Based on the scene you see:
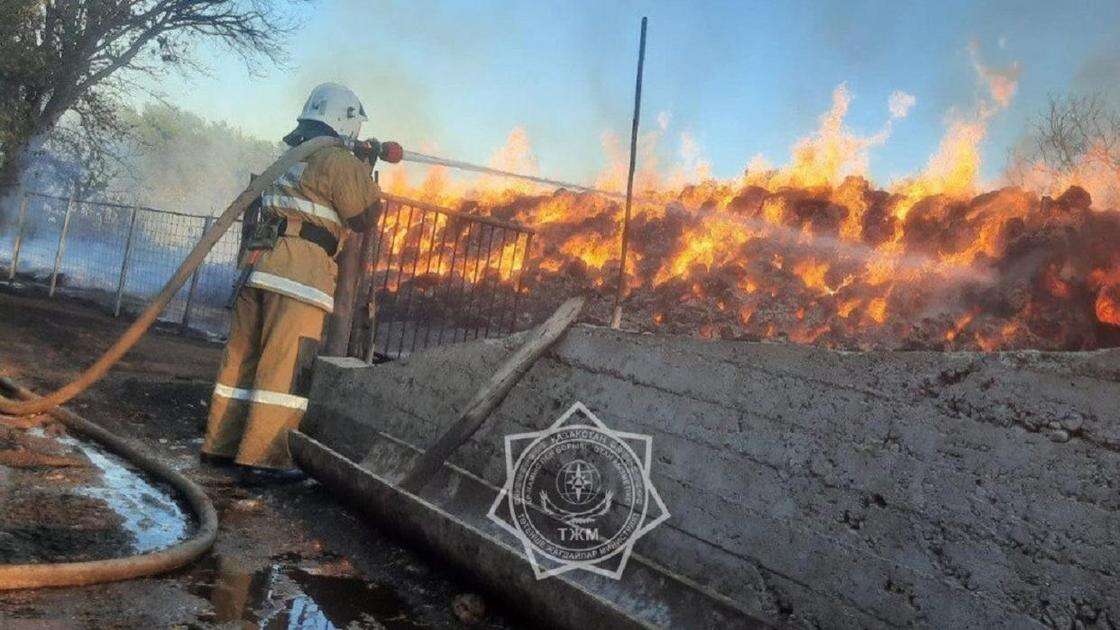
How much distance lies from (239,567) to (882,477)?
2.42 m

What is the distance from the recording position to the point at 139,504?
3500 mm

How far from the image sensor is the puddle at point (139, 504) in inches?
124

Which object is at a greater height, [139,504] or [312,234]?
[312,234]

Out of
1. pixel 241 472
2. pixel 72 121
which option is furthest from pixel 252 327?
pixel 72 121

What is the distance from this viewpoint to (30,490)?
333 centimetres

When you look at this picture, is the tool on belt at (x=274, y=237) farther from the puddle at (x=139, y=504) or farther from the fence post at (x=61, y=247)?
the fence post at (x=61, y=247)

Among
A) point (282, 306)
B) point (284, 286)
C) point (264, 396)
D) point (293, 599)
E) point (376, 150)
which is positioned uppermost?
point (376, 150)

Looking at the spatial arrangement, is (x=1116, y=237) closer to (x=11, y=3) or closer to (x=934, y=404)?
(x=934, y=404)

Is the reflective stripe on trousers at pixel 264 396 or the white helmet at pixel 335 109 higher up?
the white helmet at pixel 335 109

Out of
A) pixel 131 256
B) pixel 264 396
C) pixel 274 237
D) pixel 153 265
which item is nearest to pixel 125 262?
pixel 131 256

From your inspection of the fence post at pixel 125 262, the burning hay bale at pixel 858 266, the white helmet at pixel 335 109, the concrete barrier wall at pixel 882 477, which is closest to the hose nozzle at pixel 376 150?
the white helmet at pixel 335 109

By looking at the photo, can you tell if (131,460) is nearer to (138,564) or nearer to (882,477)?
(138,564)

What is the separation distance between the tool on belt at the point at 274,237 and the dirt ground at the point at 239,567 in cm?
129

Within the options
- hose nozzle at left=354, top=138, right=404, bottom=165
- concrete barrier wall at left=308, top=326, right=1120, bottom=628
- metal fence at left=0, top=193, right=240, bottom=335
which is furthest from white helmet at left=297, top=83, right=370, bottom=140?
metal fence at left=0, top=193, right=240, bottom=335
